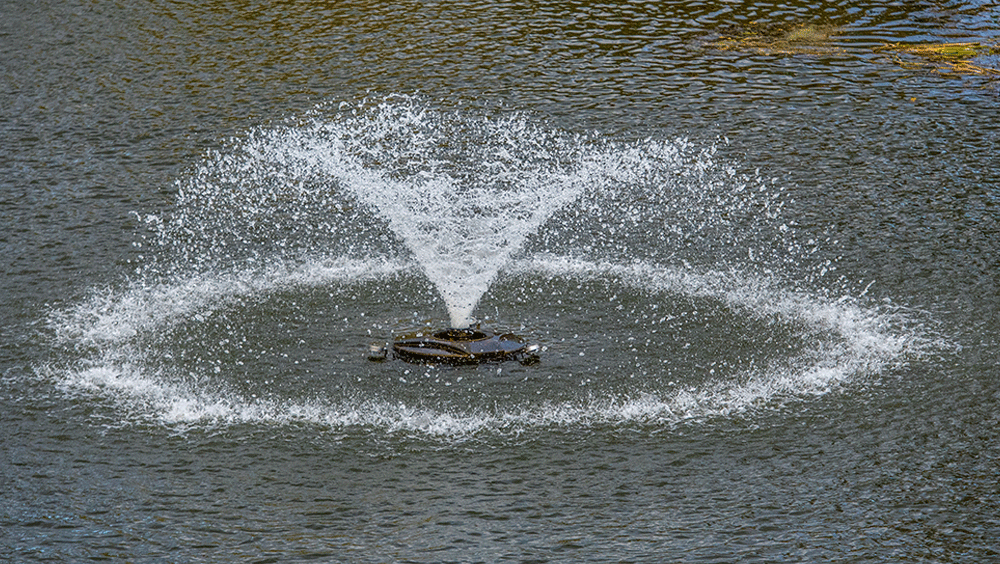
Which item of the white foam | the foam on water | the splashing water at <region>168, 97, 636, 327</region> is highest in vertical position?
the splashing water at <region>168, 97, 636, 327</region>

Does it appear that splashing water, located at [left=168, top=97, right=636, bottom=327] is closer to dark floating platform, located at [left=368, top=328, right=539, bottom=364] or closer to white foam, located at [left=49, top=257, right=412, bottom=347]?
white foam, located at [left=49, top=257, right=412, bottom=347]

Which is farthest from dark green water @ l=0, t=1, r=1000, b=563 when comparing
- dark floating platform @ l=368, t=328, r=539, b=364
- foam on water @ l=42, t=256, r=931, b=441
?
dark floating platform @ l=368, t=328, r=539, b=364

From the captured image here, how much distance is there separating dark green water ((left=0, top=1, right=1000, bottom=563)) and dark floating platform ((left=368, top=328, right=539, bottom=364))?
0.27m

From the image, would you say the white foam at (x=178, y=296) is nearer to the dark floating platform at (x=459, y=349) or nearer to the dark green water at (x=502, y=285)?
the dark green water at (x=502, y=285)

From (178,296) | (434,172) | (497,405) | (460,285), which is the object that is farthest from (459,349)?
(434,172)

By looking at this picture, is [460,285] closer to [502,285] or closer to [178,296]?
[502,285]

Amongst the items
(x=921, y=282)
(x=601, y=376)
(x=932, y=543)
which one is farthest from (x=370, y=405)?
(x=921, y=282)

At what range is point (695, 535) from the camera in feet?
51.1

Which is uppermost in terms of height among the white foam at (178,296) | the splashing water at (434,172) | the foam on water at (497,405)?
Result: the splashing water at (434,172)

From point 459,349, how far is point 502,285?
9.49 feet

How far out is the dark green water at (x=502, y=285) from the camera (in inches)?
638

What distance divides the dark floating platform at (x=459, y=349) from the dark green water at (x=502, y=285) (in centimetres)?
27

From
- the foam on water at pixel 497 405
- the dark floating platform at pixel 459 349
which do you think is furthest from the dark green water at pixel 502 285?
the dark floating platform at pixel 459 349

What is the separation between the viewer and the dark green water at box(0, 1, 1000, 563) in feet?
53.2
